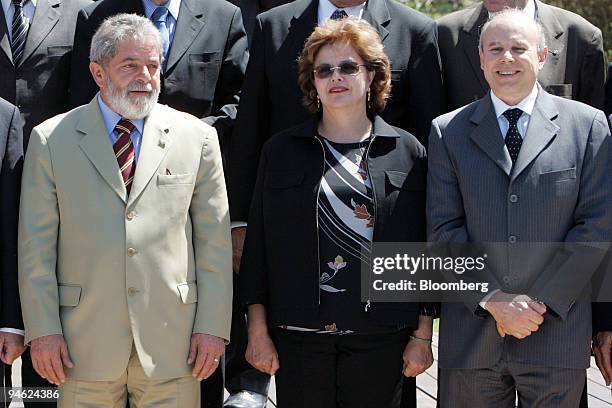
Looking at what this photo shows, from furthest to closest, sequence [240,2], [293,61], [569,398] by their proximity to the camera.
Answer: [240,2] < [293,61] < [569,398]

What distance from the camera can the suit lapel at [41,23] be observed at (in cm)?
580

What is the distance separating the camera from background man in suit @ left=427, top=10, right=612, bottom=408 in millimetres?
4715

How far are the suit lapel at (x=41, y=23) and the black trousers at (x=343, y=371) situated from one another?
2133 millimetres

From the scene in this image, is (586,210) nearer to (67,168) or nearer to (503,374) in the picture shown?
(503,374)

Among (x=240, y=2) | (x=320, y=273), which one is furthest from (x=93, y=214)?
(x=240, y=2)

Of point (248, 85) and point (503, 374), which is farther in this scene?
point (248, 85)

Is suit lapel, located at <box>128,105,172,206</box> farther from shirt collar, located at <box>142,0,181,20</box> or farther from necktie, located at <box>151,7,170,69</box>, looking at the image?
shirt collar, located at <box>142,0,181,20</box>

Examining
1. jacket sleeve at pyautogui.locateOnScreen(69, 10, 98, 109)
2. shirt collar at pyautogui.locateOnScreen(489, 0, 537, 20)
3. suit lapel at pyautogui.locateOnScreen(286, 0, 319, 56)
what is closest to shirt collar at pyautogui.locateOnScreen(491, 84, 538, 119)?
shirt collar at pyautogui.locateOnScreen(489, 0, 537, 20)

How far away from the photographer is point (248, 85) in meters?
5.67

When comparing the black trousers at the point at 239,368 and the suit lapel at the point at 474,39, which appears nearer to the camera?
the suit lapel at the point at 474,39

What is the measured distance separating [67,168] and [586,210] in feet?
7.30

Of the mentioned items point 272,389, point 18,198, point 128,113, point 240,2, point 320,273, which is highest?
point 240,2

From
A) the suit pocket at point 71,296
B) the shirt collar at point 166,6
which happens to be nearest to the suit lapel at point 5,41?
the shirt collar at point 166,6

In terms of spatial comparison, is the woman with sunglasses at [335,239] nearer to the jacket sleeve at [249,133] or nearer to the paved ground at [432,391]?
the jacket sleeve at [249,133]
